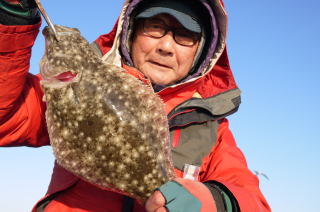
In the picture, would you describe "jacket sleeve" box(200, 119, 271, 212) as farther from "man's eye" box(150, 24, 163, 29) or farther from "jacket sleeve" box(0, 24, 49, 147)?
"jacket sleeve" box(0, 24, 49, 147)

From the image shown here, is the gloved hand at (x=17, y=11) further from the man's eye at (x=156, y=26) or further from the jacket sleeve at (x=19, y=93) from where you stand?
the man's eye at (x=156, y=26)

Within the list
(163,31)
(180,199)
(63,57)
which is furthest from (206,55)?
(180,199)

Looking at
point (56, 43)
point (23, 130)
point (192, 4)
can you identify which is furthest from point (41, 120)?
point (192, 4)

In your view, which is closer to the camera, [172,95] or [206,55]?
[172,95]

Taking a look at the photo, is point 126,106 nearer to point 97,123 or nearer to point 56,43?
point 97,123

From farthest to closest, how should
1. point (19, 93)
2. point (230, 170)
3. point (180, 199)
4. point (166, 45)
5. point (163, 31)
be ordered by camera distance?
point (163, 31), point (166, 45), point (230, 170), point (19, 93), point (180, 199)

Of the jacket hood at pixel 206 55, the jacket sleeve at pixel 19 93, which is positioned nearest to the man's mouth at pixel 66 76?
the jacket sleeve at pixel 19 93

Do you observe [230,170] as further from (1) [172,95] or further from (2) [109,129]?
(2) [109,129]

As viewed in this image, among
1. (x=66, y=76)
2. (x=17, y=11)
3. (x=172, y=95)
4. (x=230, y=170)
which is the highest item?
(x=17, y=11)
